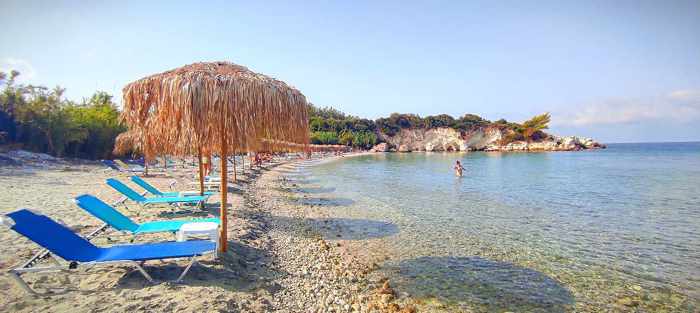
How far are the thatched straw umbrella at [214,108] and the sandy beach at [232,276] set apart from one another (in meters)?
0.93

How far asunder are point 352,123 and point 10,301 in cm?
8419

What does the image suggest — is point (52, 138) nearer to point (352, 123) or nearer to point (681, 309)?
point (681, 309)

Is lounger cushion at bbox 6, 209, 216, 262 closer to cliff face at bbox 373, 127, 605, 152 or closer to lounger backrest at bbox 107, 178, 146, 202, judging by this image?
lounger backrest at bbox 107, 178, 146, 202

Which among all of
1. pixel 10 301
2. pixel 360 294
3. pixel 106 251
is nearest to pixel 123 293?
pixel 106 251

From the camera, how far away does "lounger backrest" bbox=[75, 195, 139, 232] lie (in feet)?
15.2

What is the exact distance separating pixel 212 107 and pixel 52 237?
7.00 feet

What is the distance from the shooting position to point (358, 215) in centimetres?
968

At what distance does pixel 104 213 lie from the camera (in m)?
4.79

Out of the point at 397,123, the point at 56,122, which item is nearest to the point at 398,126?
the point at 397,123

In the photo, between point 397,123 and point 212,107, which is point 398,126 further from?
point 212,107

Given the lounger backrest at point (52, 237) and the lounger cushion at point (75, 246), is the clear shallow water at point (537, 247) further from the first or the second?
the lounger backrest at point (52, 237)

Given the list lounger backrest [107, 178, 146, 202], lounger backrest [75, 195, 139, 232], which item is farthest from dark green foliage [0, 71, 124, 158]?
lounger backrest [75, 195, 139, 232]

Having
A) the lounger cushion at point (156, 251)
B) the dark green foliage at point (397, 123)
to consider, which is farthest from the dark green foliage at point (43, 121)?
the dark green foliage at point (397, 123)

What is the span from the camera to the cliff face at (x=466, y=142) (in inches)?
3147
